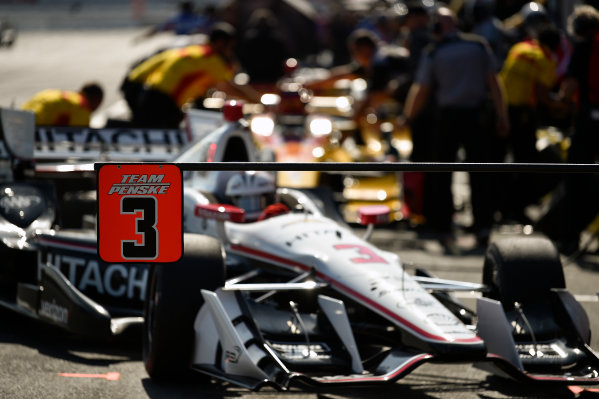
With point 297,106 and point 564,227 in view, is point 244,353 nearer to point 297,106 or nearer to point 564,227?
point 564,227

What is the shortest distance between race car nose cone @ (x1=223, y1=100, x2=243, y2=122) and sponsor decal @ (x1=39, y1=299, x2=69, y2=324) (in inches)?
66.6

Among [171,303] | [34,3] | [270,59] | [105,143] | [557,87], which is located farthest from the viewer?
[34,3]

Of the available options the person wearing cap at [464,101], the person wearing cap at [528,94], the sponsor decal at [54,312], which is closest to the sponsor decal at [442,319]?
the sponsor decal at [54,312]

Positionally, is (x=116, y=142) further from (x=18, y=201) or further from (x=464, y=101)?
(x=464, y=101)

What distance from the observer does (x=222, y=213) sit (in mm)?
6129

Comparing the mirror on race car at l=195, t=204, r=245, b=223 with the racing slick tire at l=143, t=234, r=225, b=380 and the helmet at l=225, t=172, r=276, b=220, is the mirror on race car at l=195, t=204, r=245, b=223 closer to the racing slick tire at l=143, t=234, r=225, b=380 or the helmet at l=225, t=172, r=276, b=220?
the racing slick tire at l=143, t=234, r=225, b=380

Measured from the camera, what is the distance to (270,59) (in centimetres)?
1573

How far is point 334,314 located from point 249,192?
1637mm

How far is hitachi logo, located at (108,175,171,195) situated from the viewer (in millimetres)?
4703

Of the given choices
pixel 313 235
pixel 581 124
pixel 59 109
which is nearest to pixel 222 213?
pixel 313 235

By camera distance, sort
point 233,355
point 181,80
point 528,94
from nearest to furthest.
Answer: point 233,355 → point 528,94 → point 181,80

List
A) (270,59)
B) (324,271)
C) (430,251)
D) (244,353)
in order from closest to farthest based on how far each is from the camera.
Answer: (244,353), (324,271), (430,251), (270,59)

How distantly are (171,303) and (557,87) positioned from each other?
7.75m

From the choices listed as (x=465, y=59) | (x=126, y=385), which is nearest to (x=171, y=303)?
(x=126, y=385)
